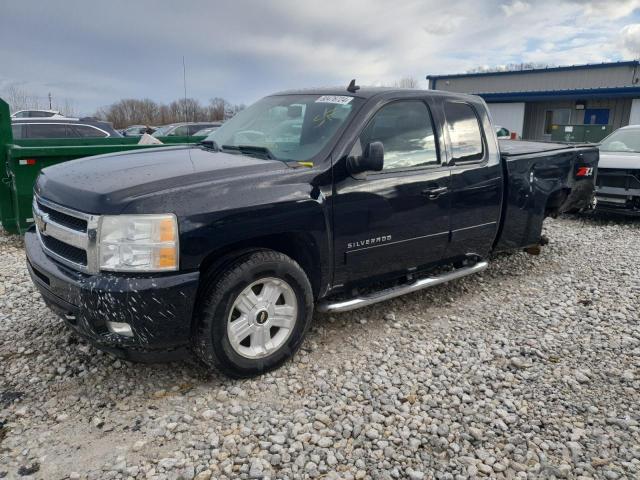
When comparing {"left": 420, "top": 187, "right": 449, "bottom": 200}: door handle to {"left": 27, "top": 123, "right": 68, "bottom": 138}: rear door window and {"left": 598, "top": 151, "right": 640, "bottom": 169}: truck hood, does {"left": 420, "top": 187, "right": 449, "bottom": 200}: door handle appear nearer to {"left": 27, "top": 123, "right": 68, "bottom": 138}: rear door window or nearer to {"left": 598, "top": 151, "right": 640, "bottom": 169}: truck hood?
{"left": 598, "top": 151, "right": 640, "bottom": 169}: truck hood

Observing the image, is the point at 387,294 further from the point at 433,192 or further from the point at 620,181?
the point at 620,181

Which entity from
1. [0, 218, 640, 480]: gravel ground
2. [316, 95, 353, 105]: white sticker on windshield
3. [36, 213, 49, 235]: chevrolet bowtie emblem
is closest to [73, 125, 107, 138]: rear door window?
[0, 218, 640, 480]: gravel ground

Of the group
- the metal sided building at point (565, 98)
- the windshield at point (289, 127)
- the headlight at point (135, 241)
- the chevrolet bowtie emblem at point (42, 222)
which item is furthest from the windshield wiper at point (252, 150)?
the metal sided building at point (565, 98)

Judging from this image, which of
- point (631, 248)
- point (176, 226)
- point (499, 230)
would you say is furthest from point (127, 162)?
point (631, 248)

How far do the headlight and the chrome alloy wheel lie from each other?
1.93 ft

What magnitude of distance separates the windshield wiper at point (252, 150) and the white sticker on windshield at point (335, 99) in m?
0.65

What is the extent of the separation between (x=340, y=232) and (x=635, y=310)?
3.06 meters

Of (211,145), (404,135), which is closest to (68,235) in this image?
(211,145)

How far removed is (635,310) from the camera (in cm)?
476

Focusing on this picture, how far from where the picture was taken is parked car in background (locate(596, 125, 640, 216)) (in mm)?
8344

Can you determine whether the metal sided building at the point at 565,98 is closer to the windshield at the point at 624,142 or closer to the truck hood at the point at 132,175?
the windshield at the point at 624,142

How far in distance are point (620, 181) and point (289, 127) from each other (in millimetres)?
6854

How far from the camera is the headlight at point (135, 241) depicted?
286cm

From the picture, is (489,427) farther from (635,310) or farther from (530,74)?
(530,74)
